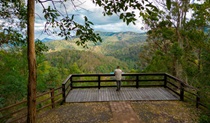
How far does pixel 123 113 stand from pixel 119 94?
6.94ft

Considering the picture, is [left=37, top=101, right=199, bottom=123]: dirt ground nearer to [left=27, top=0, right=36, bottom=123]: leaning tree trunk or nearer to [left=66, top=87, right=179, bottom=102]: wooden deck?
[left=66, top=87, right=179, bottom=102]: wooden deck

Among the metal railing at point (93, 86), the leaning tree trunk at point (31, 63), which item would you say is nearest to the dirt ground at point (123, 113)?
the metal railing at point (93, 86)

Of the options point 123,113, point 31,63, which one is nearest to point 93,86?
point 123,113

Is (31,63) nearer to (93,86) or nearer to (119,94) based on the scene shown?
(119,94)

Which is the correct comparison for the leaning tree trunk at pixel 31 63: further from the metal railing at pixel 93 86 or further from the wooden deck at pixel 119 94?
the wooden deck at pixel 119 94

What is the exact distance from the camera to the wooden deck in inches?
292

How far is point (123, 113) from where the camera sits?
5918 millimetres

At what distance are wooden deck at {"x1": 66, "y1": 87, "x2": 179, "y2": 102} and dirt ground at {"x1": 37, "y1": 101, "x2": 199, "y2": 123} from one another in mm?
409

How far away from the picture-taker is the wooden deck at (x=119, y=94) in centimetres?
742

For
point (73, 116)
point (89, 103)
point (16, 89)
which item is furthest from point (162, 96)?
point (16, 89)

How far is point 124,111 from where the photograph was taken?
6.09 metres

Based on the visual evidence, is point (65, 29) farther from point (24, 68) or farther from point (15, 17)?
point (24, 68)

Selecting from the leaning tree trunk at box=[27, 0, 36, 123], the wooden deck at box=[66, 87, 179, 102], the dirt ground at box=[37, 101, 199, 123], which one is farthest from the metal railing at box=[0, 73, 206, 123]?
the leaning tree trunk at box=[27, 0, 36, 123]

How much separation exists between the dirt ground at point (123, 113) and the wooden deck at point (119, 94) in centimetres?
41
